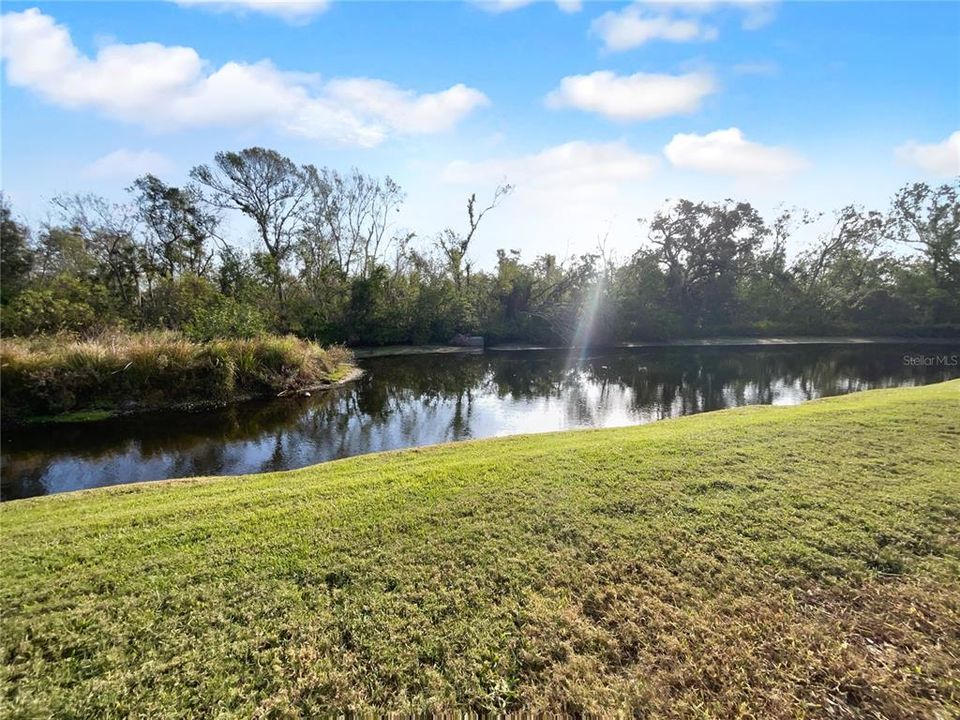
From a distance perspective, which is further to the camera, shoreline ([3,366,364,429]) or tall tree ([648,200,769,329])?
tall tree ([648,200,769,329])

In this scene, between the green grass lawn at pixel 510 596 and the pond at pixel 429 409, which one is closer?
the green grass lawn at pixel 510 596

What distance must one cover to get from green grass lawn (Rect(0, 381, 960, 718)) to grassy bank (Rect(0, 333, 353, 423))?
670cm

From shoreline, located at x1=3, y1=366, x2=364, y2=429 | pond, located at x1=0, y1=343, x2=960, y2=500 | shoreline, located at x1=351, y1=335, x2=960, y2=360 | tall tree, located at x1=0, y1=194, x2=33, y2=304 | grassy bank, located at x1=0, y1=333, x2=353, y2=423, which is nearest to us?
Answer: pond, located at x1=0, y1=343, x2=960, y2=500

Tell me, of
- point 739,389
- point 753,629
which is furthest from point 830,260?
point 753,629

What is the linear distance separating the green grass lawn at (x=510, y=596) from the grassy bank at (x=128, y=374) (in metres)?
6.70

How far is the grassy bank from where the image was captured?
30.2 ft

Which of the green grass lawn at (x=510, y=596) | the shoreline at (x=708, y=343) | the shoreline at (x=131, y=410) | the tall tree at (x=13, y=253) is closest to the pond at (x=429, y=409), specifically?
the shoreline at (x=131, y=410)

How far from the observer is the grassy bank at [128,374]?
9219mm

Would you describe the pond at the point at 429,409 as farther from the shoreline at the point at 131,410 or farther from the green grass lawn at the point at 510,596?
the green grass lawn at the point at 510,596

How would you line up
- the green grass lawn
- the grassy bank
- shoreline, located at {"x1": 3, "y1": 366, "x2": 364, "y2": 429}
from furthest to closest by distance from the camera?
the grassy bank, shoreline, located at {"x1": 3, "y1": 366, "x2": 364, "y2": 429}, the green grass lawn

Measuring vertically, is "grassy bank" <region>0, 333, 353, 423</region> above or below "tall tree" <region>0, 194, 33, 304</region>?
below

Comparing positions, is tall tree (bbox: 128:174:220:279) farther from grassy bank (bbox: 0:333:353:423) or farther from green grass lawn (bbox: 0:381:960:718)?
green grass lawn (bbox: 0:381:960:718)

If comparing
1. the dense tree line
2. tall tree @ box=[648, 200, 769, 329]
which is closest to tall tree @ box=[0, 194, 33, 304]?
the dense tree line

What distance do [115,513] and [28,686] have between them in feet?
7.51
